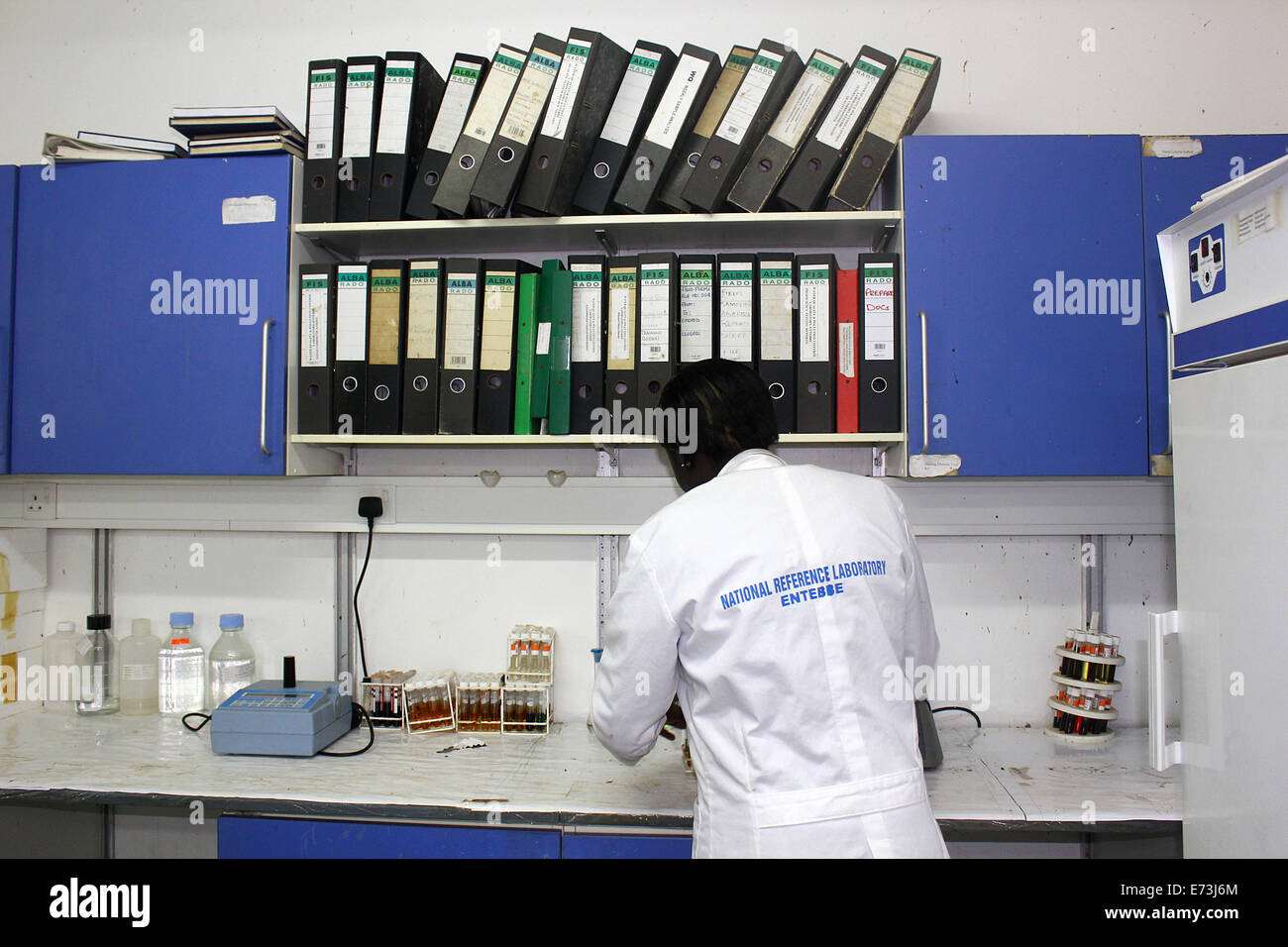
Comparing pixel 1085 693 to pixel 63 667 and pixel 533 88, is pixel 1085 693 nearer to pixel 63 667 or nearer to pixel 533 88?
pixel 533 88

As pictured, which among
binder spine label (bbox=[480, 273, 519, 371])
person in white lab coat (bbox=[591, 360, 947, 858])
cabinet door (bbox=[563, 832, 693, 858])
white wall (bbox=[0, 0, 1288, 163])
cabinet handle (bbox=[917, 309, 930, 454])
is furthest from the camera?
white wall (bbox=[0, 0, 1288, 163])

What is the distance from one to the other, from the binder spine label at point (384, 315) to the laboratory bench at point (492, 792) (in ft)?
2.82

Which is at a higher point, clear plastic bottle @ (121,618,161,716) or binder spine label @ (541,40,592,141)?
binder spine label @ (541,40,592,141)

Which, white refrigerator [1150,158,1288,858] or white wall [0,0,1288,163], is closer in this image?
white refrigerator [1150,158,1288,858]

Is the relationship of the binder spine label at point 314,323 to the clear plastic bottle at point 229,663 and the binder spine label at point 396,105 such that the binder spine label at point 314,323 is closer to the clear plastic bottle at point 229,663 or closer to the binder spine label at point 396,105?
the binder spine label at point 396,105

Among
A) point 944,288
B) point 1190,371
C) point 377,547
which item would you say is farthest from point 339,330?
point 1190,371

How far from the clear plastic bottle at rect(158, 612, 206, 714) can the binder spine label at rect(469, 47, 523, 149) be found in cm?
140

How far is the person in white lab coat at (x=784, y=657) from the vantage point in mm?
1097

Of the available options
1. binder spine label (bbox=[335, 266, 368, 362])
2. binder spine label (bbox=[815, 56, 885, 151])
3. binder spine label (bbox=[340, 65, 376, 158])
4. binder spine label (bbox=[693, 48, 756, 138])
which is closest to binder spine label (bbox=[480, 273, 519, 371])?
binder spine label (bbox=[335, 266, 368, 362])

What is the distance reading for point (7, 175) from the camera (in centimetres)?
178

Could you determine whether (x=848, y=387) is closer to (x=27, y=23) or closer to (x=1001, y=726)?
(x=1001, y=726)

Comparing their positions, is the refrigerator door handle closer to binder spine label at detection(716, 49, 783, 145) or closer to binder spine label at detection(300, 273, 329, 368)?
binder spine label at detection(716, 49, 783, 145)

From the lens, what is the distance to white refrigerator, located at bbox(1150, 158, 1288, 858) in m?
1.12
